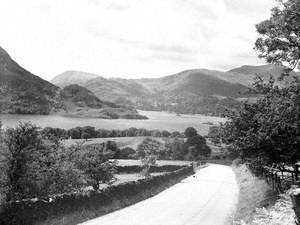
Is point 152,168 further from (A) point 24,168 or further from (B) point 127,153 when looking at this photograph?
(A) point 24,168

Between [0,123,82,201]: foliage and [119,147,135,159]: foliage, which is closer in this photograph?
[0,123,82,201]: foliage

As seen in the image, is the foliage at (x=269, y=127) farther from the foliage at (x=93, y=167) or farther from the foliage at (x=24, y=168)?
the foliage at (x=93, y=167)

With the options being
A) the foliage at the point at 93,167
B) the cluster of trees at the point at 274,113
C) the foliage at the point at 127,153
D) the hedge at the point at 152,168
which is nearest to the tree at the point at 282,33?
the cluster of trees at the point at 274,113

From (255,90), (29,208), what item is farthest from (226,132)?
(29,208)

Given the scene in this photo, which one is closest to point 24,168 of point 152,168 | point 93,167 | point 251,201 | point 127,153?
point 251,201

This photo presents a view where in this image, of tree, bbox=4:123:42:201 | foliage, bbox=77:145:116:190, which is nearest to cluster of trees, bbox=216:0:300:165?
tree, bbox=4:123:42:201

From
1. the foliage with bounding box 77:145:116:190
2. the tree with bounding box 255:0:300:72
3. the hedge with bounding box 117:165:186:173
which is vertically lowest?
the hedge with bounding box 117:165:186:173

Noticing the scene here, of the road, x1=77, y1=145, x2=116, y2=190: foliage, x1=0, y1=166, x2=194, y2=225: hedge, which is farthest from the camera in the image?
x1=77, y1=145, x2=116, y2=190: foliage

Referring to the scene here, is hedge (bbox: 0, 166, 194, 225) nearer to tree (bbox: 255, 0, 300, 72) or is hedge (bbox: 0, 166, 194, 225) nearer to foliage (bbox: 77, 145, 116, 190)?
tree (bbox: 255, 0, 300, 72)
